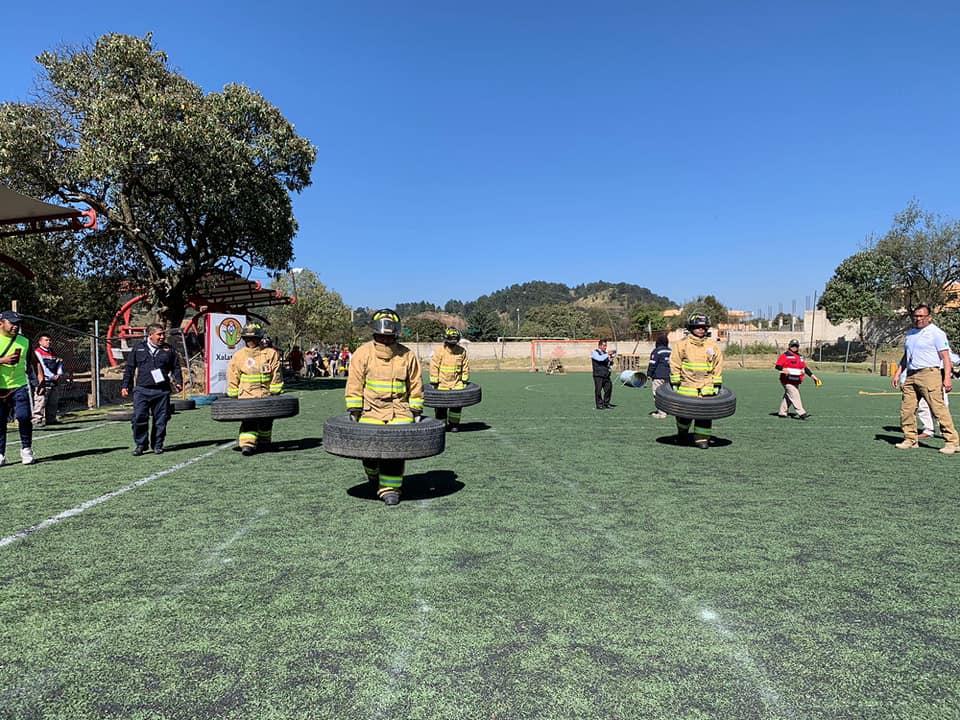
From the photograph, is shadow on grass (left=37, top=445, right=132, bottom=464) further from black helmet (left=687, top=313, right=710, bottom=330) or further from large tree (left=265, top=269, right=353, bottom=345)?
large tree (left=265, top=269, right=353, bottom=345)

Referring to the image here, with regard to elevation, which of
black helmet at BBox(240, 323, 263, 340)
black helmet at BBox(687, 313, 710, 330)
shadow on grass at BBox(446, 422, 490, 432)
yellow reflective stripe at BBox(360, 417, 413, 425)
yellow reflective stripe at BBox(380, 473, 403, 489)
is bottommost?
shadow on grass at BBox(446, 422, 490, 432)

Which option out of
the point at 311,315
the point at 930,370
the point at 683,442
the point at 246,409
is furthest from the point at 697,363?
the point at 311,315

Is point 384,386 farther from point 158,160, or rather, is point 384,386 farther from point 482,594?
point 158,160

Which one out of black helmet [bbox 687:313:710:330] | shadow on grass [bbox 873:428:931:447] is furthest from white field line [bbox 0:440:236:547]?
shadow on grass [bbox 873:428:931:447]

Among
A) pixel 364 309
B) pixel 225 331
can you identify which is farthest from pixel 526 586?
pixel 364 309

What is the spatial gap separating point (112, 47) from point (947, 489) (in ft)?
79.9

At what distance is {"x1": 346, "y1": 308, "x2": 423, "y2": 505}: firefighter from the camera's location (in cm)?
593

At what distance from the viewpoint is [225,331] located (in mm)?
18688

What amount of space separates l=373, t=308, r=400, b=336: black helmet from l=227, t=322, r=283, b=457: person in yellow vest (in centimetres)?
367

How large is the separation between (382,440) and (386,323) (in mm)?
1123

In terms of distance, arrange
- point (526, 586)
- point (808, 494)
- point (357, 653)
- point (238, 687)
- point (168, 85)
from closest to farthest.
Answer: point (238, 687) < point (357, 653) < point (526, 586) < point (808, 494) < point (168, 85)

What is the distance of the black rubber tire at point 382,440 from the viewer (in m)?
5.46

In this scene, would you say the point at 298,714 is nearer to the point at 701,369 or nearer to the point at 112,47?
the point at 701,369

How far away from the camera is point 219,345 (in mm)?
18531
